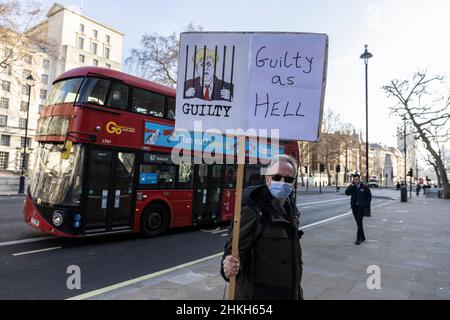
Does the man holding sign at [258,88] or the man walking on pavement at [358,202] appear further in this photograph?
the man walking on pavement at [358,202]

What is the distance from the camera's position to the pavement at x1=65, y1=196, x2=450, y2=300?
4.86 m

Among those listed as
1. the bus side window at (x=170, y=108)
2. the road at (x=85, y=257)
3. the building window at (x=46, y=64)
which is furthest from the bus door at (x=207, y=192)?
the building window at (x=46, y=64)

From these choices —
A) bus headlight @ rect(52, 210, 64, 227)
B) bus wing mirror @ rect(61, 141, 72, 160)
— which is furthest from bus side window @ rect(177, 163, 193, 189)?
bus headlight @ rect(52, 210, 64, 227)

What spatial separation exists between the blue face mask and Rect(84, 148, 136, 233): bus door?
6322mm

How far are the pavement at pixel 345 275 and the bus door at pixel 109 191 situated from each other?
2794 millimetres

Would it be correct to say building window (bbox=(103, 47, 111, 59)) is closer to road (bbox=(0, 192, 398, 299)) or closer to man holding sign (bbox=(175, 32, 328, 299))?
road (bbox=(0, 192, 398, 299))

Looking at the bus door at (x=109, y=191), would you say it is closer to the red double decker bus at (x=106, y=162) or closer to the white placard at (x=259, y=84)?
the red double decker bus at (x=106, y=162)

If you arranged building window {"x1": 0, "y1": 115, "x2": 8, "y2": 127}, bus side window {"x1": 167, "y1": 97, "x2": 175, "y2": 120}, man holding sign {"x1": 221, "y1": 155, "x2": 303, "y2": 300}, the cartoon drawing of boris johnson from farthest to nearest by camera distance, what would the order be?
building window {"x1": 0, "y1": 115, "x2": 8, "y2": 127} → bus side window {"x1": 167, "y1": 97, "x2": 175, "y2": 120} → the cartoon drawing of boris johnson → man holding sign {"x1": 221, "y1": 155, "x2": 303, "y2": 300}

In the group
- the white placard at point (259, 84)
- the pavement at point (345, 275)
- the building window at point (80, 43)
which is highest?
the building window at point (80, 43)

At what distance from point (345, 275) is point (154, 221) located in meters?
5.51

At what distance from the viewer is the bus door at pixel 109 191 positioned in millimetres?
8047

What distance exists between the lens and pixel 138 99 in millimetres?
9273

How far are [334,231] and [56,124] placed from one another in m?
8.87

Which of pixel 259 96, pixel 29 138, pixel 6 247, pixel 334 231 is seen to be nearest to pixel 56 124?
pixel 6 247
